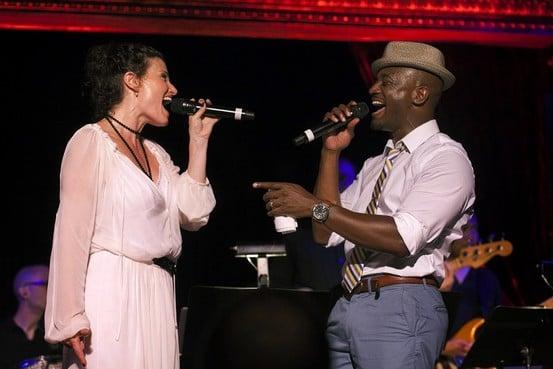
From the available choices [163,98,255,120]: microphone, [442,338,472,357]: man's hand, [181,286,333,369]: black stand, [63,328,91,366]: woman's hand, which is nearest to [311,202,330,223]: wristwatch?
[163,98,255,120]: microphone

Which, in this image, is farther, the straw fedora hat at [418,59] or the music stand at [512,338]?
the music stand at [512,338]

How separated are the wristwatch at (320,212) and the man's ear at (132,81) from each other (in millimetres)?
825

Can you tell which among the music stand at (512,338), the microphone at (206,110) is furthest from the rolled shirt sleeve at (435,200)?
the music stand at (512,338)

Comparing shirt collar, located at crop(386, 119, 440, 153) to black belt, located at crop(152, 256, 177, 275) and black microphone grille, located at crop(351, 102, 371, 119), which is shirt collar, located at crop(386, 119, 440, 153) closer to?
black microphone grille, located at crop(351, 102, 371, 119)

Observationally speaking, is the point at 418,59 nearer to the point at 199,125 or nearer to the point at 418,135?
the point at 418,135

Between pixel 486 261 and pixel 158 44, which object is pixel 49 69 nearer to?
pixel 158 44

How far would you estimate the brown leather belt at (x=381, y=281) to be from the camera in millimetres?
3318

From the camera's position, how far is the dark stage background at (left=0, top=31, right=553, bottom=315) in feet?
21.6

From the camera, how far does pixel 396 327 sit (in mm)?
3229

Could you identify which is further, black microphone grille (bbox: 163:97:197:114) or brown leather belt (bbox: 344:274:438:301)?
black microphone grille (bbox: 163:97:197:114)

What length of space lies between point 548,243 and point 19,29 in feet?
14.7

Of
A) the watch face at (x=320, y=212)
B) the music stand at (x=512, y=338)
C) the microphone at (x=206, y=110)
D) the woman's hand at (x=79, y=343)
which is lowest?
the music stand at (x=512, y=338)

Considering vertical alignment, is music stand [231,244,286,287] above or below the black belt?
above

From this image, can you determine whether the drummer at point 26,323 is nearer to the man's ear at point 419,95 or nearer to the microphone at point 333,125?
the microphone at point 333,125
